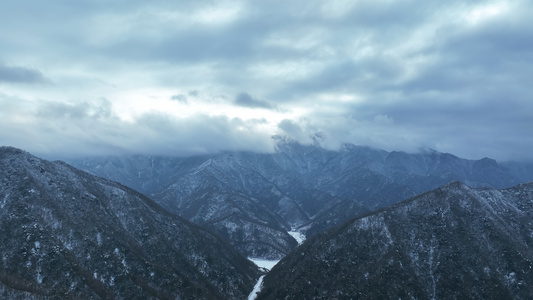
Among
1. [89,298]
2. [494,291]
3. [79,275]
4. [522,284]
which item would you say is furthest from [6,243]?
[522,284]

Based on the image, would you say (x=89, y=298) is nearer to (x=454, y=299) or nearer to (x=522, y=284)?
(x=454, y=299)

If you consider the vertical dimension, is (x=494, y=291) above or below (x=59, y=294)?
above

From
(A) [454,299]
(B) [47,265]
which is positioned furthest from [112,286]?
(A) [454,299]

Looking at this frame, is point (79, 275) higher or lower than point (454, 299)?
lower

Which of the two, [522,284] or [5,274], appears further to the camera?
[522,284]

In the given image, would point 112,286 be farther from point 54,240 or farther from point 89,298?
point 54,240

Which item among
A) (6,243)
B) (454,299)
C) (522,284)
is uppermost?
(522,284)

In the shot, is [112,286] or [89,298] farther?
[112,286]

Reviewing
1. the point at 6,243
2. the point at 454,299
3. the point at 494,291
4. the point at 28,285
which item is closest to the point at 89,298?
the point at 28,285
